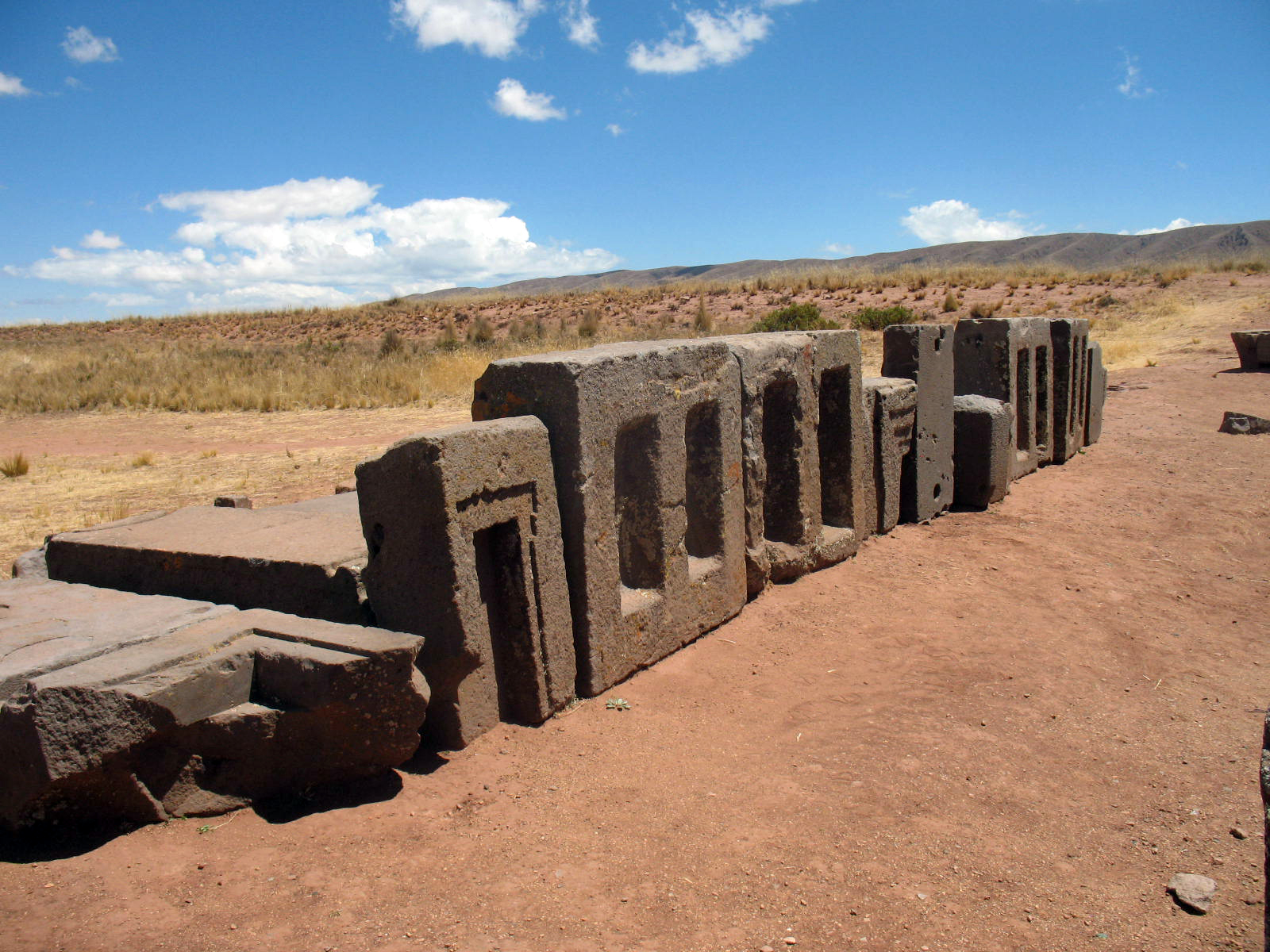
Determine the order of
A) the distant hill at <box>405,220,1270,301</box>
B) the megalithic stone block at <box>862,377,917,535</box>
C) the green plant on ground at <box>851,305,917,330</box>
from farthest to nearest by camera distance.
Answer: the distant hill at <box>405,220,1270,301</box>
the green plant on ground at <box>851,305,917,330</box>
the megalithic stone block at <box>862,377,917,535</box>

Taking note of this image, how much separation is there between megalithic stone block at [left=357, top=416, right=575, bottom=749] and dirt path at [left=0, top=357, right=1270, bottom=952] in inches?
7.4

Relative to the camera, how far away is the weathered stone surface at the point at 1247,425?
994 centimetres

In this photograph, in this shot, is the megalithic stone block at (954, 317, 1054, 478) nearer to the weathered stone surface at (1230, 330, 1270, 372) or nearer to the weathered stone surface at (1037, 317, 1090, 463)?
the weathered stone surface at (1037, 317, 1090, 463)

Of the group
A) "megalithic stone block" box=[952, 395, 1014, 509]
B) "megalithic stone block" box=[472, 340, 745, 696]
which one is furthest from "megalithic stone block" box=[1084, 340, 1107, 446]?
"megalithic stone block" box=[472, 340, 745, 696]

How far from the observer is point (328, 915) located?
8.09 ft

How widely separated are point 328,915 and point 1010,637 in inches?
147

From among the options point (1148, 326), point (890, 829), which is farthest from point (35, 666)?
point (1148, 326)

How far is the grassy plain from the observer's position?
31.1ft

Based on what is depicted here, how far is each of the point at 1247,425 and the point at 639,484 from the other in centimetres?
868

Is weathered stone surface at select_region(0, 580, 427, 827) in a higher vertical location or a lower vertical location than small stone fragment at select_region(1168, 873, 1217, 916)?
higher

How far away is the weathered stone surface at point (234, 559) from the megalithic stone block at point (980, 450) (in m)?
4.98

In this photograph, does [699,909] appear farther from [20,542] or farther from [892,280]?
[892,280]

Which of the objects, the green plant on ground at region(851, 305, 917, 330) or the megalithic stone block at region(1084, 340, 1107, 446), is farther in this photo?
the green plant on ground at region(851, 305, 917, 330)

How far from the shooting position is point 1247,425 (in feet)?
32.7
